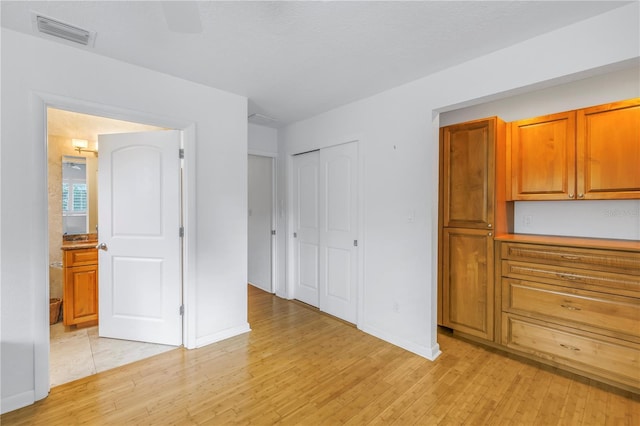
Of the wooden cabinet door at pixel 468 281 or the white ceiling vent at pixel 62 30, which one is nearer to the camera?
the white ceiling vent at pixel 62 30

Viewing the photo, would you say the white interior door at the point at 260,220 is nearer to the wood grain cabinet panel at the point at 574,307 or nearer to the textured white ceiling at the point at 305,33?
the textured white ceiling at the point at 305,33

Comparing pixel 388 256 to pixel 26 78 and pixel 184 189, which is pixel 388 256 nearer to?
pixel 184 189

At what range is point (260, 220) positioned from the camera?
459 cm

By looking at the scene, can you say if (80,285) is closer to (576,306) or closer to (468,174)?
(468,174)

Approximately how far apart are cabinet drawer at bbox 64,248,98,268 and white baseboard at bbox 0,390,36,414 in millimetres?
1449

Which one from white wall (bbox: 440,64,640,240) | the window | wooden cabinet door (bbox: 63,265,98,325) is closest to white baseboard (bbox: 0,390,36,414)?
wooden cabinet door (bbox: 63,265,98,325)

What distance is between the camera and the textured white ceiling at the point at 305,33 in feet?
5.44

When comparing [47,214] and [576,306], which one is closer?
[47,214]

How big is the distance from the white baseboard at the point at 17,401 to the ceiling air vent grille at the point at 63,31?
2.41 metres

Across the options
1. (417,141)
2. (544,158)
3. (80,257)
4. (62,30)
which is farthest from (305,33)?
(80,257)

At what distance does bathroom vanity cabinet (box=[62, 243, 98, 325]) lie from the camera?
304cm

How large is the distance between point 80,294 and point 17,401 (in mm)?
1365

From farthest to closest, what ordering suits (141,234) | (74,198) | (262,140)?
(262,140) → (74,198) → (141,234)

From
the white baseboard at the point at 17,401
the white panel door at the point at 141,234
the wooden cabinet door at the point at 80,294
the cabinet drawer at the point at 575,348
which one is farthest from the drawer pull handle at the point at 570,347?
the wooden cabinet door at the point at 80,294
